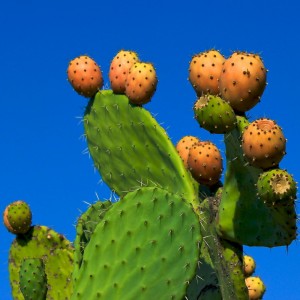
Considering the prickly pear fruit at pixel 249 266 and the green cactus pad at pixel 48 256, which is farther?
the prickly pear fruit at pixel 249 266

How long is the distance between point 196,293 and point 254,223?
0.61 m

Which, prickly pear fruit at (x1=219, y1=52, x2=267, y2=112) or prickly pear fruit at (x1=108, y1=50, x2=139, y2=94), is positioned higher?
prickly pear fruit at (x1=108, y1=50, x2=139, y2=94)

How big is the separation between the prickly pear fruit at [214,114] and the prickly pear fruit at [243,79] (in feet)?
0.40

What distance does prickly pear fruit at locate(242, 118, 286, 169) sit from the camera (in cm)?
373

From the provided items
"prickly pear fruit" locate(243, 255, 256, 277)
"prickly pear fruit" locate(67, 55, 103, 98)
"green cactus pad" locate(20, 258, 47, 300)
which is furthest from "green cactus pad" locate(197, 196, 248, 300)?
"prickly pear fruit" locate(243, 255, 256, 277)

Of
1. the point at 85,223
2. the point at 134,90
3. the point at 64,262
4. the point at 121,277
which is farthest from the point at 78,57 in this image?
the point at 121,277

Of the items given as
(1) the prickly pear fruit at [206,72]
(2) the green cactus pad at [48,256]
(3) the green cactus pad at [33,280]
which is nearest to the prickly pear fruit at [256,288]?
(2) the green cactus pad at [48,256]

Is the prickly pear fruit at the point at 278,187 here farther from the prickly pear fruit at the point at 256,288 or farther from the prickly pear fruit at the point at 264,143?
the prickly pear fruit at the point at 256,288

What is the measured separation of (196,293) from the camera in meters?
4.84

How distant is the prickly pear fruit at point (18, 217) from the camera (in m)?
6.18

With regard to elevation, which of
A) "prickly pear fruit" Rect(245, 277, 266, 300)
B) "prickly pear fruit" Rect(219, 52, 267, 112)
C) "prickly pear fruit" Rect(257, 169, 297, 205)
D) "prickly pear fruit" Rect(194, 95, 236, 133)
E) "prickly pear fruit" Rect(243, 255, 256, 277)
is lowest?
"prickly pear fruit" Rect(257, 169, 297, 205)

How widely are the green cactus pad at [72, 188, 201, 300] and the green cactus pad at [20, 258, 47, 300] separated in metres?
0.70

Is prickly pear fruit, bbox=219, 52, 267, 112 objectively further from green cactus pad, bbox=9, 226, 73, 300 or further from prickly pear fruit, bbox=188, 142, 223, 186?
green cactus pad, bbox=9, 226, 73, 300

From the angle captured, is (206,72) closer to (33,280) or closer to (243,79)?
(243,79)
